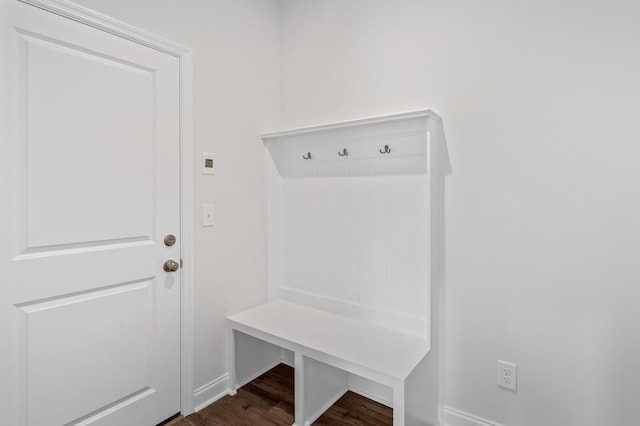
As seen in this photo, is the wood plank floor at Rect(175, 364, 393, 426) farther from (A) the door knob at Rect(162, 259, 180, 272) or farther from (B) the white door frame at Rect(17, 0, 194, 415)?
(A) the door knob at Rect(162, 259, 180, 272)

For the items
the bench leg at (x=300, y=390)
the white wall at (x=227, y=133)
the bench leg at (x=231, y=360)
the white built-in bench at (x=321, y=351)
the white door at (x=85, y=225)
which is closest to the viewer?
the white door at (x=85, y=225)

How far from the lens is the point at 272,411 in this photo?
1.89 m

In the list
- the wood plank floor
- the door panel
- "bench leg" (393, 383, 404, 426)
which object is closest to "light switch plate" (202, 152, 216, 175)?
the door panel

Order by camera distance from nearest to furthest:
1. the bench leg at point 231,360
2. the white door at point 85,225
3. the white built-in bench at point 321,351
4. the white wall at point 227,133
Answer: the white door at point 85,225 → the white built-in bench at point 321,351 → the white wall at point 227,133 → the bench leg at point 231,360

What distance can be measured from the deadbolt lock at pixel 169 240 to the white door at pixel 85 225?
0.09 feet

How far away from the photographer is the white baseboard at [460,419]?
5.42ft

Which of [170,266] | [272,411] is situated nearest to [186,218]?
[170,266]

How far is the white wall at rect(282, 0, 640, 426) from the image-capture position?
1343 millimetres

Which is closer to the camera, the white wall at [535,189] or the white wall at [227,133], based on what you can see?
the white wall at [535,189]

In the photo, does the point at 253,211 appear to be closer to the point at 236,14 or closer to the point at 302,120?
the point at 302,120

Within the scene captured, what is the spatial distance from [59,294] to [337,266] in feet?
4.64

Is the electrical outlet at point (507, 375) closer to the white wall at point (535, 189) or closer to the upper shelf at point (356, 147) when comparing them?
the white wall at point (535, 189)

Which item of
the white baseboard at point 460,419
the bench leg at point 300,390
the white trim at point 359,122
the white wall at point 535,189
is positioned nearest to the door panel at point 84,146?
the white trim at point 359,122

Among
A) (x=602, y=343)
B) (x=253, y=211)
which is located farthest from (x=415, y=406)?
(x=253, y=211)
